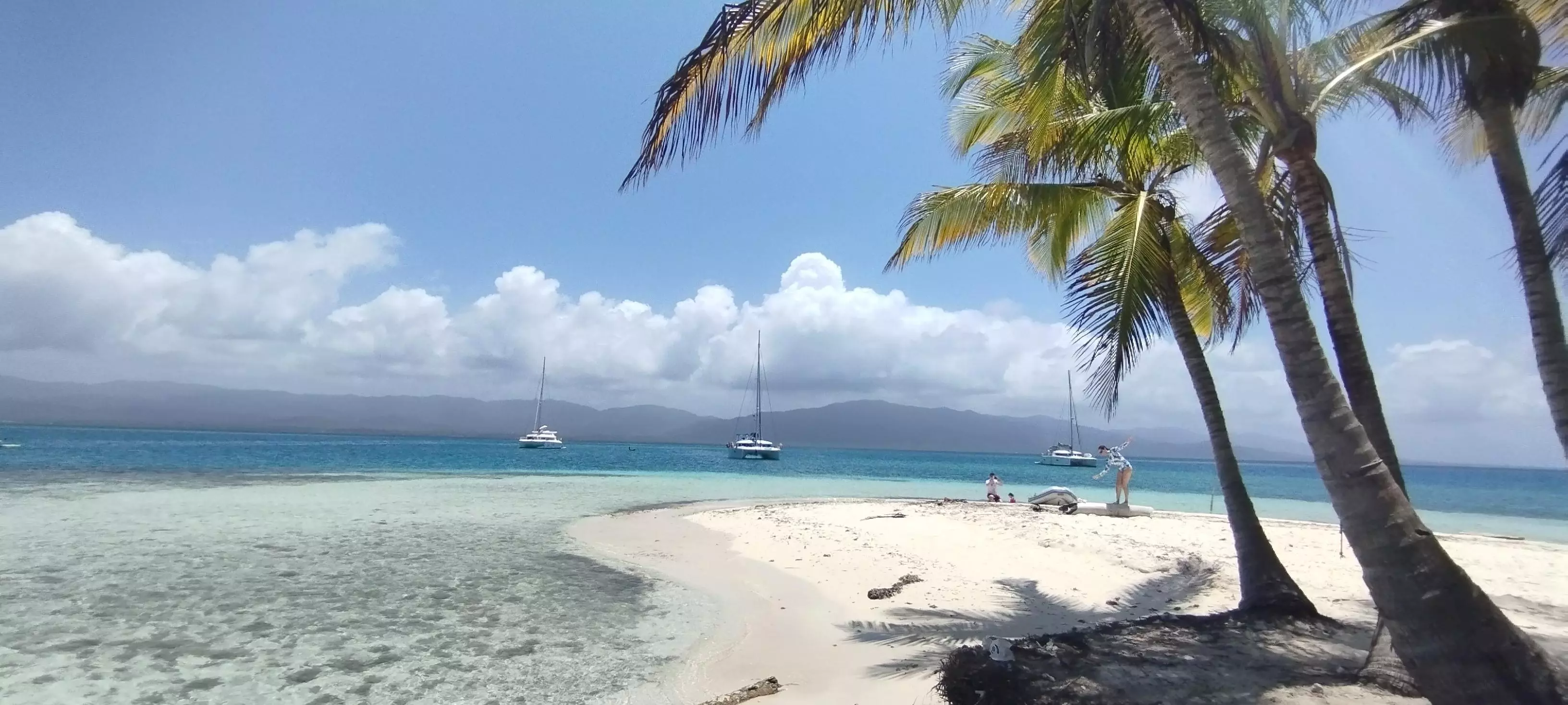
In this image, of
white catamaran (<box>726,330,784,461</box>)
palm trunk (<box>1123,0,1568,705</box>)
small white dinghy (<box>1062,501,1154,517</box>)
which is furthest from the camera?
white catamaran (<box>726,330,784,461</box>)

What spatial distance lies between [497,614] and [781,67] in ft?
22.8

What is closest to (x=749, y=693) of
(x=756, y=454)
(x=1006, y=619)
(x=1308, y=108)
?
(x=1006, y=619)

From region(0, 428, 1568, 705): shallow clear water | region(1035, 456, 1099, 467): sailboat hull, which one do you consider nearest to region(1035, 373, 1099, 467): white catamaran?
region(1035, 456, 1099, 467): sailboat hull

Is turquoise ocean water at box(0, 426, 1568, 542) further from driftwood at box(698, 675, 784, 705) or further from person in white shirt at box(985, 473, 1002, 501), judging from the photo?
driftwood at box(698, 675, 784, 705)

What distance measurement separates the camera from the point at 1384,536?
11.1 feet

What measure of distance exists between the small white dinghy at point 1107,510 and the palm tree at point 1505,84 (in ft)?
41.3

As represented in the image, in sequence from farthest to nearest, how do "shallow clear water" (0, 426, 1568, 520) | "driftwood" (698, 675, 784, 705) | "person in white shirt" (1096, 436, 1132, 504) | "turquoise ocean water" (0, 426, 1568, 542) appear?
"shallow clear water" (0, 426, 1568, 520)
"turquoise ocean water" (0, 426, 1568, 542)
"person in white shirt" (1096, 436, 1132, 504)
"driftwood" (698, 675, 784, 705)

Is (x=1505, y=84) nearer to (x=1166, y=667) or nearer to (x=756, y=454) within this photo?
(x=1166, y=667)

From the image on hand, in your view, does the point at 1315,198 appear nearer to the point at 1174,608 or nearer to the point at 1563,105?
the point at 1563,105

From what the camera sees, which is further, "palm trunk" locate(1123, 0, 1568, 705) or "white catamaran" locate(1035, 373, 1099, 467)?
"white catamaran" locate(1035, 373, 1099, 467)

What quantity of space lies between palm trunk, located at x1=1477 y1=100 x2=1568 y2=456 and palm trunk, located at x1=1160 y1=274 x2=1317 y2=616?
6.83 feet

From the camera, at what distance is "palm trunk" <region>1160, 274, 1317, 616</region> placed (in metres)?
6.02

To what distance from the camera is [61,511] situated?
55.1 feet

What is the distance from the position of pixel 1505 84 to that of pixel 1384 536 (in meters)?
4.10
